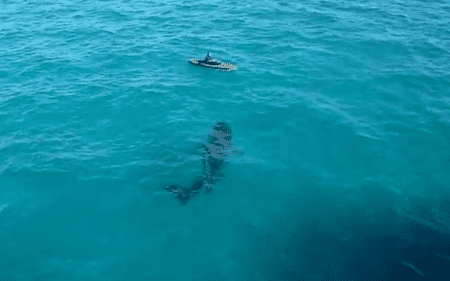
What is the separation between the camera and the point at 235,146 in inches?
1212

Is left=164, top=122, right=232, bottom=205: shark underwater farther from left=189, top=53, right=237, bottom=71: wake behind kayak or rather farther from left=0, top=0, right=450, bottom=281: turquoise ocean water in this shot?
left=189, top=53, right=237, bottom=71: wake behind kayak

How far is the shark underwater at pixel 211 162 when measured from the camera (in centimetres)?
2670

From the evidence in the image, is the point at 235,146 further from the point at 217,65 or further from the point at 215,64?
the point at 215,64

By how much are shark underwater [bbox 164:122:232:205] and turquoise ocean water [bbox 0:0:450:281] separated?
0.73 metres

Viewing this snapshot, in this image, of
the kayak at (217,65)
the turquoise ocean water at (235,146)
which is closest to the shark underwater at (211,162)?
the turquoise ocean water at (235,146)

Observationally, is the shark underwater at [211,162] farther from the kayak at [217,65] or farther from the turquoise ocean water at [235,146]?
the kayak at [217,65]

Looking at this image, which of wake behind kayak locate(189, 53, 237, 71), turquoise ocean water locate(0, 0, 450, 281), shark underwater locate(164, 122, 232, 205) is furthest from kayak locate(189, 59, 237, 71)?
shark underwater locate(164, 122, 232, 205)

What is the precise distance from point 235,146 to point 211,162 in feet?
10.3

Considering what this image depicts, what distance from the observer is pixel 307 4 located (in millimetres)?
54594

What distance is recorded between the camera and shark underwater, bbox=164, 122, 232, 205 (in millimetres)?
26703

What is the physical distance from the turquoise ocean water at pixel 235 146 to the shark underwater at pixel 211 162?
731mm

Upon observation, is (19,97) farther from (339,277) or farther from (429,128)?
(429,128)

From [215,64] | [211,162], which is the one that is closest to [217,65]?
[215,64]

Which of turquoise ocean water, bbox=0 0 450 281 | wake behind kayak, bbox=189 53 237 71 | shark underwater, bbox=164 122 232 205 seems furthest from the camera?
wake behind kayak, bbox=189 53 237 71
